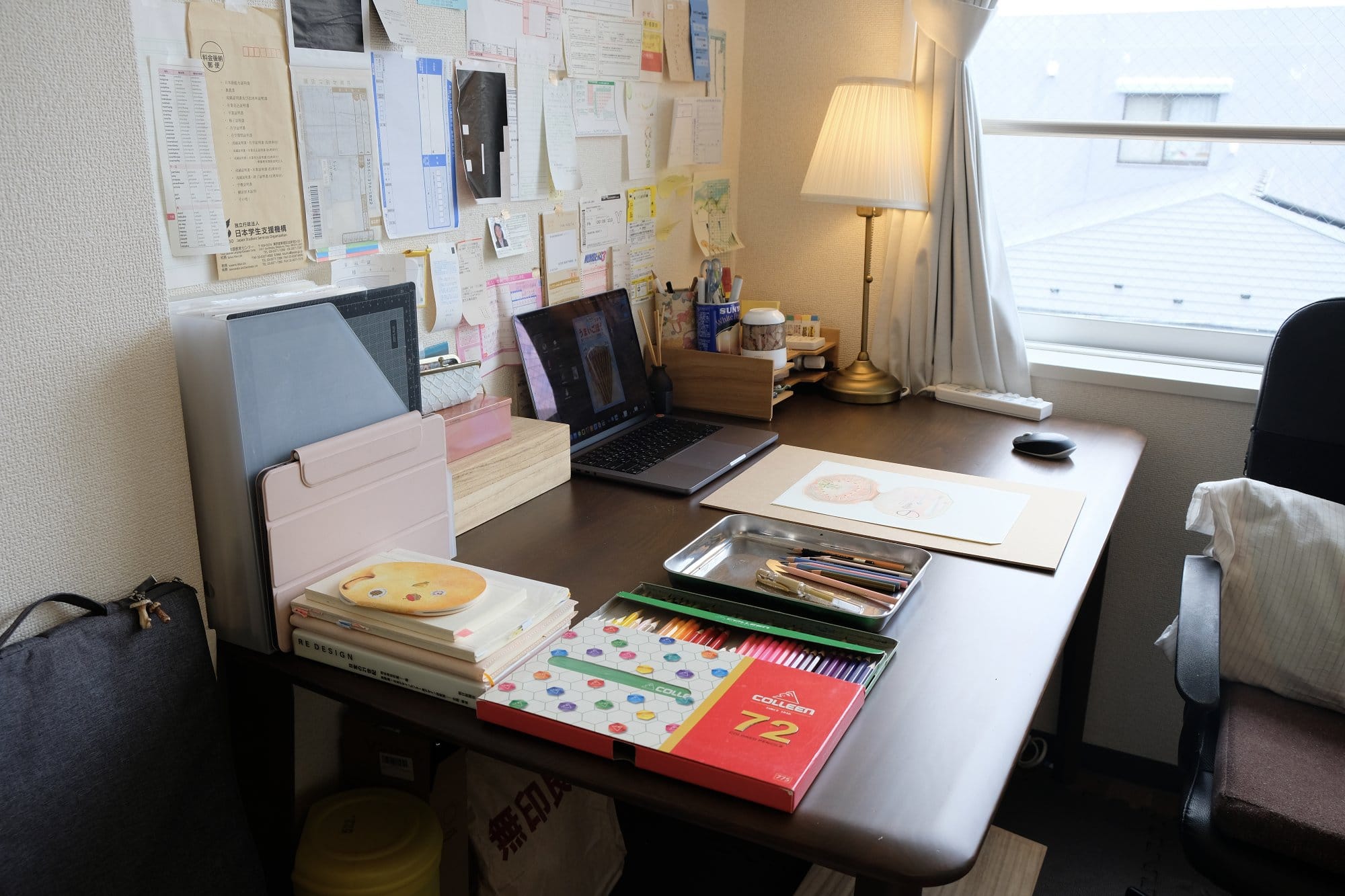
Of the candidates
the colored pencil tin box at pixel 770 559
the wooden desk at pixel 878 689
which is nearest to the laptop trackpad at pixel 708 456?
the wooden desk at pixel 878 689

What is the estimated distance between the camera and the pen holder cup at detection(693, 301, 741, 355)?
6.70 ft

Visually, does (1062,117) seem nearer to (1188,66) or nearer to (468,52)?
(1188,66)

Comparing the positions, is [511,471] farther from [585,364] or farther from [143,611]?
[143,611]

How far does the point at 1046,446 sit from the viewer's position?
175 centimetres

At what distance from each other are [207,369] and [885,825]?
0.77 meters

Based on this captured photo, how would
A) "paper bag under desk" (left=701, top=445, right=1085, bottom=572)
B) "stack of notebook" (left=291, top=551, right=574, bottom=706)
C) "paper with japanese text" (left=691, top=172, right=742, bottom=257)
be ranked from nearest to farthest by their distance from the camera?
"stack of notebook" (left=291, top=551, right=574, bottom=706) < "paper bag under desk" (left=701, top=445, right=1085, bottom=572) < "paper with japanese text" (left=691, top=172, right=742, bottom=257)

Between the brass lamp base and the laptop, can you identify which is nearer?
the laptop

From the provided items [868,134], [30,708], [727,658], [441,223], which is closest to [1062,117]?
[868,134]

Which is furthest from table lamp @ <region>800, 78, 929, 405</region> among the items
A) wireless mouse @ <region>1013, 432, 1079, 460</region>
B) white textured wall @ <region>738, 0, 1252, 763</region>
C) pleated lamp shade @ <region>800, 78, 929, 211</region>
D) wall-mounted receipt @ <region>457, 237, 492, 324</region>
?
wall-mounted receipt @ <region>457, 237, 492, 324</region>

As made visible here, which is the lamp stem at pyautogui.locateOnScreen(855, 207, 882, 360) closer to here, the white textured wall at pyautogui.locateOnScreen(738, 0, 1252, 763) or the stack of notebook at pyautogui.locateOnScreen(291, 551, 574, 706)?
the white textured wall at pyautogui.locateOnScreen(738, 0, 1252, 763)

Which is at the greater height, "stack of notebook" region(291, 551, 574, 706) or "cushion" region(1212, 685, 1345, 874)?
"stack of notebook" region(291, 551, 574, 706)

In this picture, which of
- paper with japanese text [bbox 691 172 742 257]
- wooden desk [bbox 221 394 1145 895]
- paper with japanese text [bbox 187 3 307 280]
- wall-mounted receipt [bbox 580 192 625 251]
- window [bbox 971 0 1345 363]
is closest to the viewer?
wooden desk [bbox 221 394 1145 895]

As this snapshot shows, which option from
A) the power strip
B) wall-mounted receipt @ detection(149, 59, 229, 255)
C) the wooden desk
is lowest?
the wooden desk

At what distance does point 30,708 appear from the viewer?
89 centimetres
